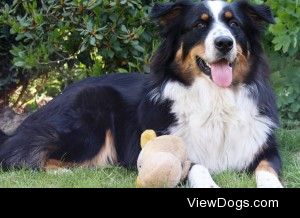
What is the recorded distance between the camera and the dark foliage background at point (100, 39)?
20.5 feet

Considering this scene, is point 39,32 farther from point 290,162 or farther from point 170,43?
point 290,162

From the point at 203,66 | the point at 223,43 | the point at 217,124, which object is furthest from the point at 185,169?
the point at 223,43

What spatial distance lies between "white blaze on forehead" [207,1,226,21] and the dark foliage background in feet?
4.91

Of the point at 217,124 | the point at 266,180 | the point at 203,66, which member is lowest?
the point at 266,180

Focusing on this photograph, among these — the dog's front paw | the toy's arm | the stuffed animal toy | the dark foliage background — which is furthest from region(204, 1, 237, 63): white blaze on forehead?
the dark foliage background

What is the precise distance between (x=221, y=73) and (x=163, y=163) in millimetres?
969

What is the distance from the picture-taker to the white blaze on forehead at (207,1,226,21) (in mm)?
4589

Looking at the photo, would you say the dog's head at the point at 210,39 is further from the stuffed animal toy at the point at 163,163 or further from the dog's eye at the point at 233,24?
the stuffed animal toy at the point at 163,163

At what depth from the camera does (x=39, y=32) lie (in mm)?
6531

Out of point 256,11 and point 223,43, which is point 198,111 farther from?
point 256,11

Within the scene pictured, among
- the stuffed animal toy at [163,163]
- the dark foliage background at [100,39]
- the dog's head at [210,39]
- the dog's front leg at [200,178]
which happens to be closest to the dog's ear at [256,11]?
the dog's head at [210,39]

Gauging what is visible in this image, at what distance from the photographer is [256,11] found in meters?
4.86

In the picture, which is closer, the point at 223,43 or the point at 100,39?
the point at 223,43

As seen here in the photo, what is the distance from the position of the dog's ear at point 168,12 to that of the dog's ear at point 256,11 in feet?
1.47
